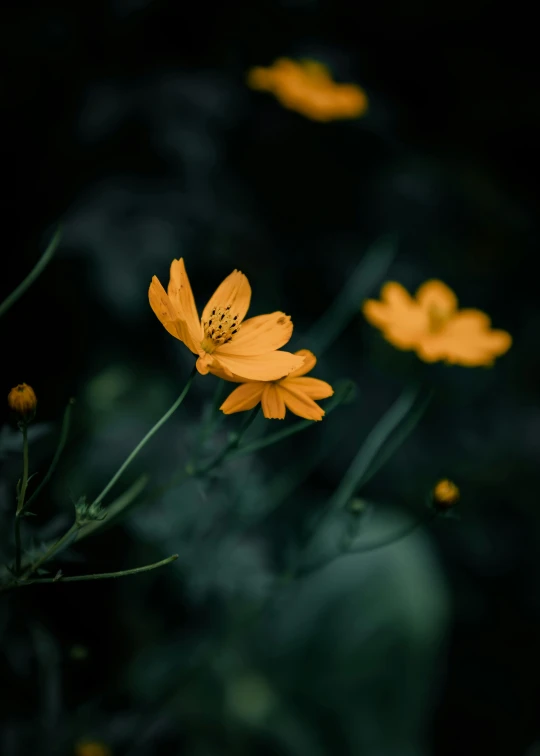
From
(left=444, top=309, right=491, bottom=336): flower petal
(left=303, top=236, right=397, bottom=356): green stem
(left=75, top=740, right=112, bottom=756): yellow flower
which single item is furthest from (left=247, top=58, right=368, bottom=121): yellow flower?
(left=75, top=740, right=112, bottom=756): yellow flower

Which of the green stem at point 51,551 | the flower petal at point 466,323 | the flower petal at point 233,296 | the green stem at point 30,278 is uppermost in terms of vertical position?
the green stem at point 30,278

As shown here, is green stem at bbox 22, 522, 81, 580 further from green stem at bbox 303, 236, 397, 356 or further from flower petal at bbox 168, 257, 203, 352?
green stem at bbox 303, 236, 397, 356

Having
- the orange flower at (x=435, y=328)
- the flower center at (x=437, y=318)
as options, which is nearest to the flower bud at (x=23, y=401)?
the orange flower at (x=435, y=328)

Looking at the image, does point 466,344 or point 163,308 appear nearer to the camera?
point 163,308

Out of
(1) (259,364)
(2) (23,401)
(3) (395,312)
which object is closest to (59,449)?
(2) (23,401)

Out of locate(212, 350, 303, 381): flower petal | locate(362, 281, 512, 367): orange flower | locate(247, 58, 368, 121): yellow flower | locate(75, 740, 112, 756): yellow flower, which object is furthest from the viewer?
locate(247, 58, 368, 121): yellow flower

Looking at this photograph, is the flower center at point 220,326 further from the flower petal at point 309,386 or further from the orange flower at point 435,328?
the orange flower at point 435,328

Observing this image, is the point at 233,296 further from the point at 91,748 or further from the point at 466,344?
the point at 91,748
